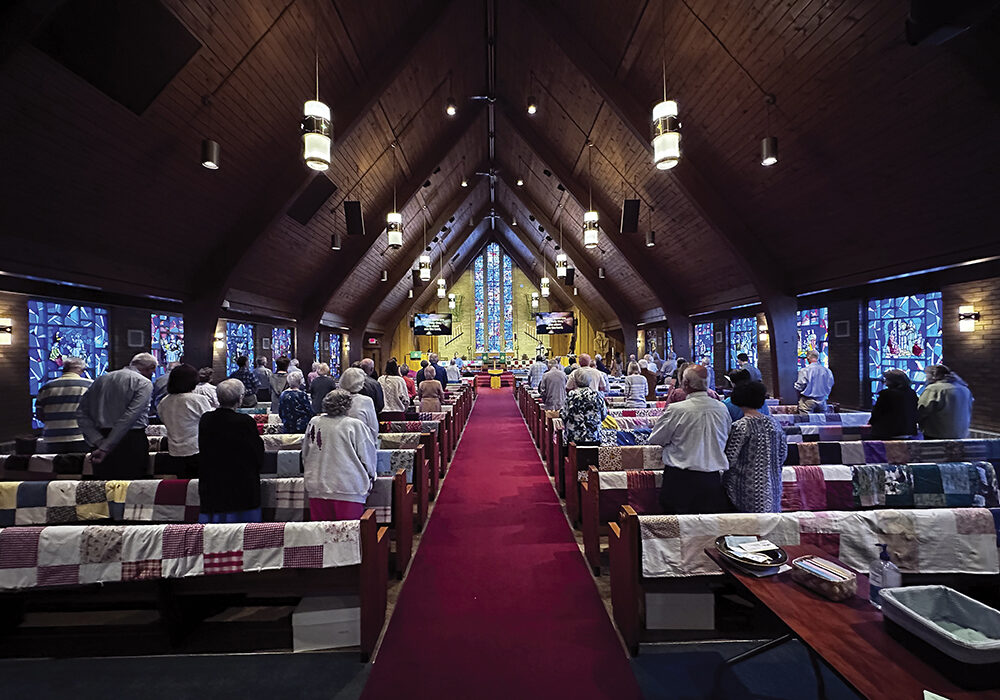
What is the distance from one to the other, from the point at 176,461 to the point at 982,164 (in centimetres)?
820

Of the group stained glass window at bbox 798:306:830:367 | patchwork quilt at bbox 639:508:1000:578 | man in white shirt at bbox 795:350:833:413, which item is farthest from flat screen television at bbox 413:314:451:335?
patchwork quilt at bbox 639:508:1000:578

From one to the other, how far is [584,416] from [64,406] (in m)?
4.76

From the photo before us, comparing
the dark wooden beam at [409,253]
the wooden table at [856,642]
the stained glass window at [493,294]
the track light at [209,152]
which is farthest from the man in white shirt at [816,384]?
the stained glass window at [493,294]

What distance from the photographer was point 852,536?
2.62 meters

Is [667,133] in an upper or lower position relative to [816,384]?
upper

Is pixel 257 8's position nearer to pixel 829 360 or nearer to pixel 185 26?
pixel 185 26

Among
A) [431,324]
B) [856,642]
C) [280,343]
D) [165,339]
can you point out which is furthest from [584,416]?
[431,324]

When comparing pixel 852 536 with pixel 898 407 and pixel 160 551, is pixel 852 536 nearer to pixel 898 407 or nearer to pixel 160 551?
pixel 898 407

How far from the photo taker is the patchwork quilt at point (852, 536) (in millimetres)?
2594

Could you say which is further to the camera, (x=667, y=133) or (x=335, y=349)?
(x=335, y=349)

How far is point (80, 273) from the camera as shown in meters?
6.47

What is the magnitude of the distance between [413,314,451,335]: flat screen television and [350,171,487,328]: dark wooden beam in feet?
10.1

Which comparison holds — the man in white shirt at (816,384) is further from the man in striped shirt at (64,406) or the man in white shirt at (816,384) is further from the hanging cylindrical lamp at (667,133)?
the man in striped shirt at (64,406)

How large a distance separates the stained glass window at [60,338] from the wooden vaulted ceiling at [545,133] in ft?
4.02
